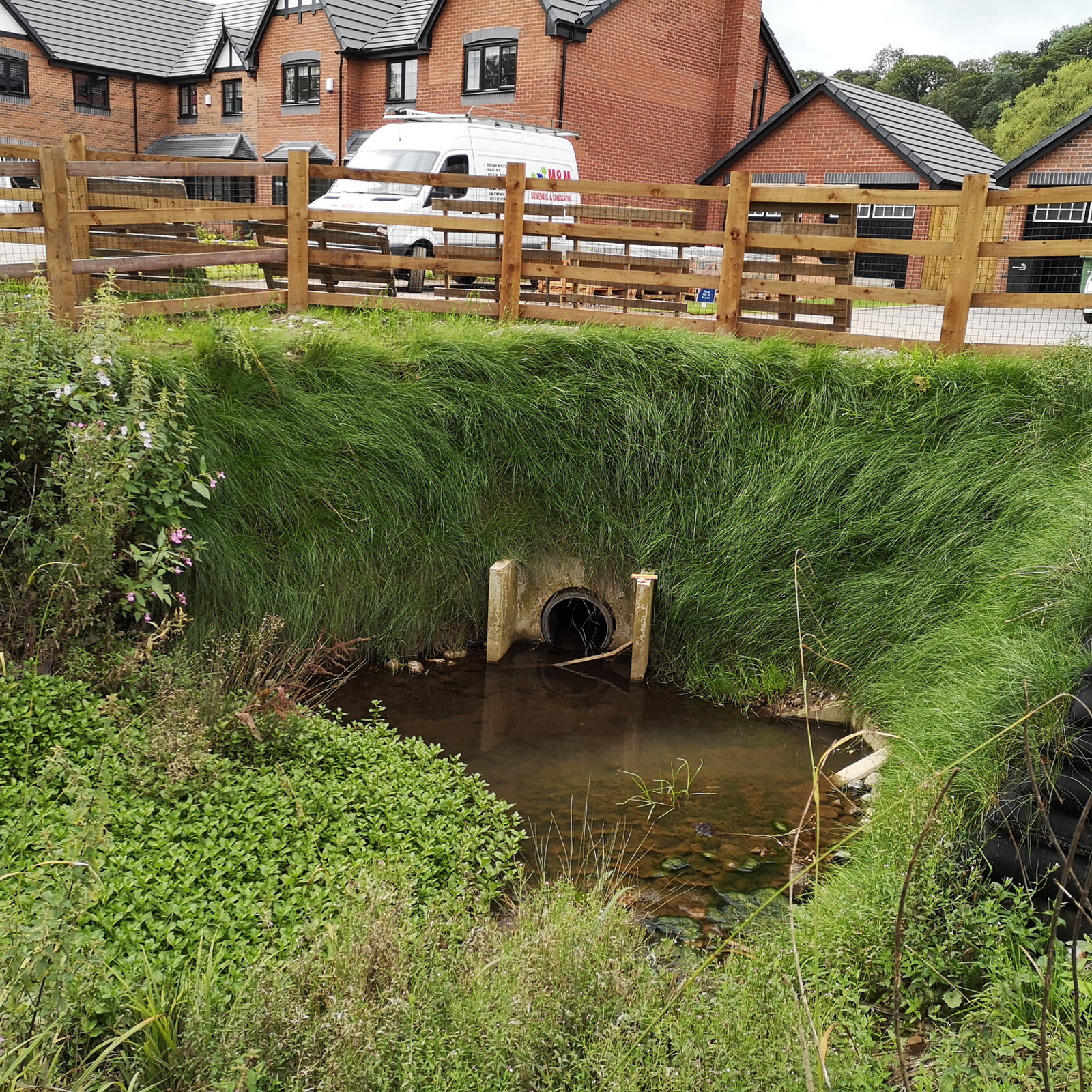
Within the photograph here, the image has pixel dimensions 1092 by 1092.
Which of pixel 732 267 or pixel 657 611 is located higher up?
pixel 732 267

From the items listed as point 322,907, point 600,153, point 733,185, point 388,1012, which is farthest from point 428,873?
point 600,153

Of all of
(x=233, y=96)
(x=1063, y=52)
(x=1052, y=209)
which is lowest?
(x=1052, y=209)

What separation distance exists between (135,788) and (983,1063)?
3.61 m

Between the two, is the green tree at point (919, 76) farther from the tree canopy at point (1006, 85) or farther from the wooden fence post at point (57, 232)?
the wooden fence post at point (57, 232)

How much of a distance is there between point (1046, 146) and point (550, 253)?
18.8 metres

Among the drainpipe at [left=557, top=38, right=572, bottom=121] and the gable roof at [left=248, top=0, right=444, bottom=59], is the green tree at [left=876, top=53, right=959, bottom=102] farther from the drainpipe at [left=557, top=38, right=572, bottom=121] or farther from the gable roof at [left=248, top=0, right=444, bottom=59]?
the drainpipe at [left=557, top=38, right=572, bottom=121]

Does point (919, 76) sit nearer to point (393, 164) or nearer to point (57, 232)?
point (393, 164)

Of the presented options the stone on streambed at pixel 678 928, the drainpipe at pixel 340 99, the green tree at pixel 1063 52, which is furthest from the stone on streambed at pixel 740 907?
the green tree at pixel 1063 52

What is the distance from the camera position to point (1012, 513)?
702cm

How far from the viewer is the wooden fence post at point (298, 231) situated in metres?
9.38

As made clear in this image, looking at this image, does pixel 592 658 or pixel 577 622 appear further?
pixel 577 622

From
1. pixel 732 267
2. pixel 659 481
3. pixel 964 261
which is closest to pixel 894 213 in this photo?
pixel 732 267

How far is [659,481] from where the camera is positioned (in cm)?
796

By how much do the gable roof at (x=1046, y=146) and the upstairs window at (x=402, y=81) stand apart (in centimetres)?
1578
